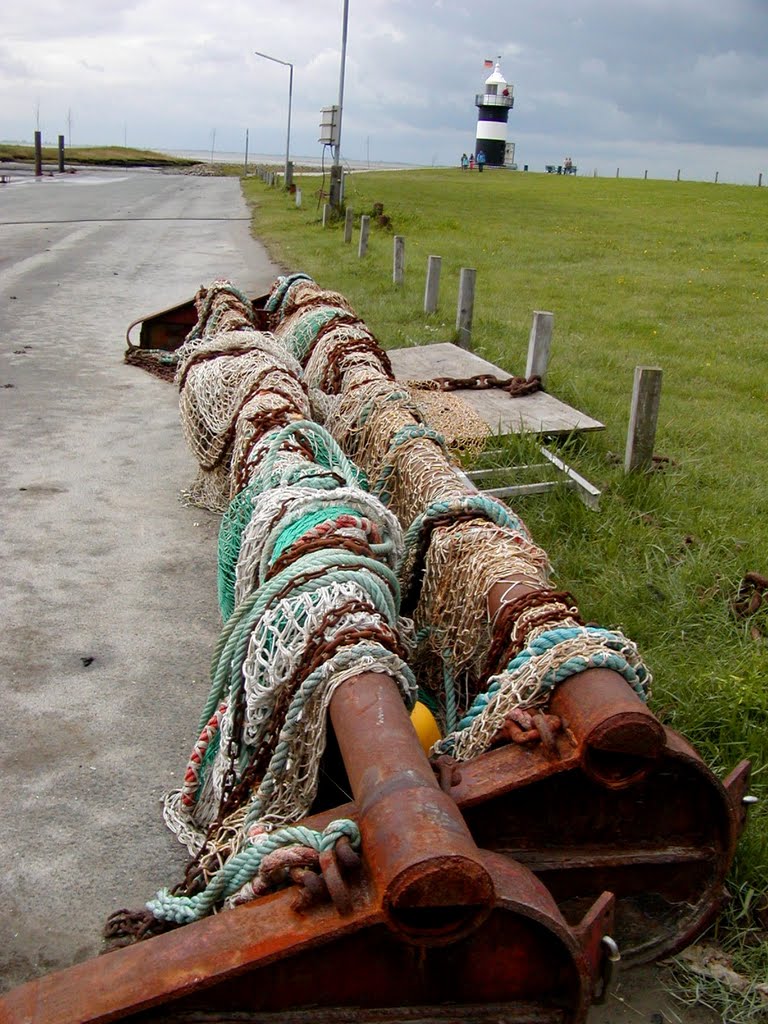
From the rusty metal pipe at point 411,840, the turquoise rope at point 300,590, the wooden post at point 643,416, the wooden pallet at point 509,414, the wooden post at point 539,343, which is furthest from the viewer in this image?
the wooden post at point 539,343

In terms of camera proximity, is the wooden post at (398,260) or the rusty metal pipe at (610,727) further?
the wooden post at (398,260)

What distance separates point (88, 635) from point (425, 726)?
183 centimetres

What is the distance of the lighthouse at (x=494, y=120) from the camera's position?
88500 millimetres

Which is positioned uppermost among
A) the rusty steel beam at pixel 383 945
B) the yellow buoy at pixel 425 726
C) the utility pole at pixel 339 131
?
the utility pole at pixel 339 131

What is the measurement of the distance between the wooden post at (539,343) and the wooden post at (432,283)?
4.15 m

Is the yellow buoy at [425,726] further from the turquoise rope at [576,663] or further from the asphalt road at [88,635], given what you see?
the asphalt road at [88,635]

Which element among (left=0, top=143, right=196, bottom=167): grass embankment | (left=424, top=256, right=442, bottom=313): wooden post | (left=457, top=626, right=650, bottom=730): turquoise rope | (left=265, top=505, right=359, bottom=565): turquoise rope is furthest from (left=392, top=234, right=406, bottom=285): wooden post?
(left=0, top=143, right=196, bottom=167): grass embankment

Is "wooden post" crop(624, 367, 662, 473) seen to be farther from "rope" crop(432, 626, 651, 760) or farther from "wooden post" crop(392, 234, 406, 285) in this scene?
"wooden post" crop(392, 234, 406, 285)

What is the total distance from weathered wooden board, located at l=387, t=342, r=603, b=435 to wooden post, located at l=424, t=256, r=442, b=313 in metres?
3.22

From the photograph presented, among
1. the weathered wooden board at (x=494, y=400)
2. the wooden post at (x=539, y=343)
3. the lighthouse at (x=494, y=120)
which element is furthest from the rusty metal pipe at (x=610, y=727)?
the lighthouse at (x=494, y=120)

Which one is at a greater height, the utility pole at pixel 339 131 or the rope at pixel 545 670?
the utility pole at pixel 339 131

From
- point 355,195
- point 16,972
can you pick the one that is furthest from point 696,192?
point 16,972

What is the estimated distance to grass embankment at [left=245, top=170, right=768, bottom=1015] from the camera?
3.79 meters

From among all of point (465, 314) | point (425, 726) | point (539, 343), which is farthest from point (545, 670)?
point (465, 314)
